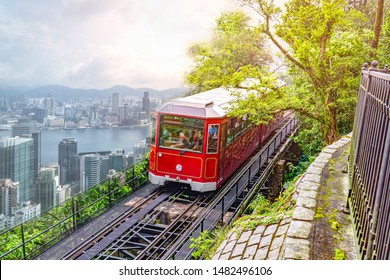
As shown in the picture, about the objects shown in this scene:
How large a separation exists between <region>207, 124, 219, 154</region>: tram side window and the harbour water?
1.82 m

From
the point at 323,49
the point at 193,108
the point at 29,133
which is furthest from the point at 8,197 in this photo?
the point at 323,49

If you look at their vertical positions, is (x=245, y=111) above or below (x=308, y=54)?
below

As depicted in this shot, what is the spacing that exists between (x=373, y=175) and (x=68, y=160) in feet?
20.4

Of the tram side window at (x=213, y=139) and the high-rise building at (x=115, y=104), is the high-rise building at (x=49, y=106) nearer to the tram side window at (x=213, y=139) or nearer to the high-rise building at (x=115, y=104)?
the high-rise building at (x=115, y=104)

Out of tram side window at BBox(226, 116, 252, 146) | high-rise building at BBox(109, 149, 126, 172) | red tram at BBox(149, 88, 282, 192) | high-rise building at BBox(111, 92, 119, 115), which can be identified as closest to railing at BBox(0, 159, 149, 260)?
high-rise building at BBox(109, 149, 126, 172)

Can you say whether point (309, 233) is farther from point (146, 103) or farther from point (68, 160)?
point (146, 103)

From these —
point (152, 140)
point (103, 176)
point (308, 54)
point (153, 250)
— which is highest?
point (308, 54)

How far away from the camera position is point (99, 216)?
923cm

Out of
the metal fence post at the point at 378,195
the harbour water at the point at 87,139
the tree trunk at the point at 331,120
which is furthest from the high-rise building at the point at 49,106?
the metal fence post at the point at 378,195

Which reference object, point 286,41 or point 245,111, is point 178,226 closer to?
point 245,111

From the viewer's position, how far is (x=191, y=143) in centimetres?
1020
